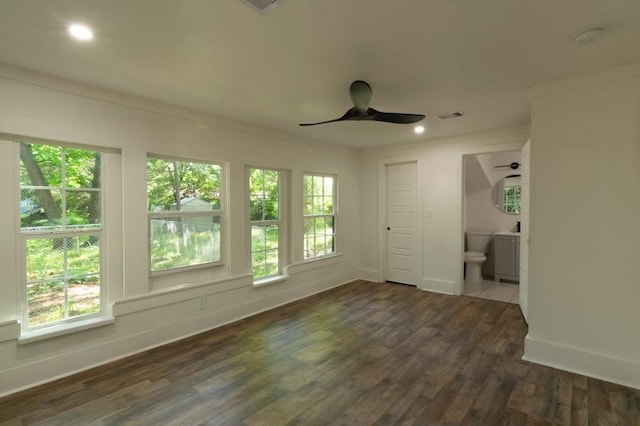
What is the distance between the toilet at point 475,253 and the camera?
5.58 meters

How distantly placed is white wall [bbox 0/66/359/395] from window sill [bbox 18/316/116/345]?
5 centimetres

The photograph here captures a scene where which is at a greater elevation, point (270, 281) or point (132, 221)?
point (132, 221)

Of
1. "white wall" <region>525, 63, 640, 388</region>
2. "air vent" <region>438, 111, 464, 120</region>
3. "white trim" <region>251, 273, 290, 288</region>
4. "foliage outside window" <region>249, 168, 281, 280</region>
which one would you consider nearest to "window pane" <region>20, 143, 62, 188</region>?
"foliage outside window" <region>249, 168, 281, 280</region>

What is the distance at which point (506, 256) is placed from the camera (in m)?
5.64

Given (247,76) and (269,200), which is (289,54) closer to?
(247,76)

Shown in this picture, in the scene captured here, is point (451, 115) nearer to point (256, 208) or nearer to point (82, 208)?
point (256, 208)

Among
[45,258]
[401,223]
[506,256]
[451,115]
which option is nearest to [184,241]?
[45,258]

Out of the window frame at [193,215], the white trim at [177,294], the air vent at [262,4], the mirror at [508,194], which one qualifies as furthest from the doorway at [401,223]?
the air vent at [262,4]

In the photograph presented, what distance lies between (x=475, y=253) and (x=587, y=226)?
10.3 feet

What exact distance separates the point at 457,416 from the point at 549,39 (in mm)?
2514

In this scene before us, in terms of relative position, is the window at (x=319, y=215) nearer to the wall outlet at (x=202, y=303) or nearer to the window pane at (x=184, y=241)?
the window pane at (x=184, y=241)

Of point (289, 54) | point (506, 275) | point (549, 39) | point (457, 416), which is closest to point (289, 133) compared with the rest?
point (289, 54)

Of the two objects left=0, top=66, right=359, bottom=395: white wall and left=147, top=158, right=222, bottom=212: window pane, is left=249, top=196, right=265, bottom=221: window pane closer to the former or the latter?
left=0, top=66, right=359, bottom=395: white wall

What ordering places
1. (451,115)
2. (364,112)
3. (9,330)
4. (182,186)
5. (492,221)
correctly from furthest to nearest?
(492,221)
(451,115)
(182,186)
(364,112)
(9,330)
